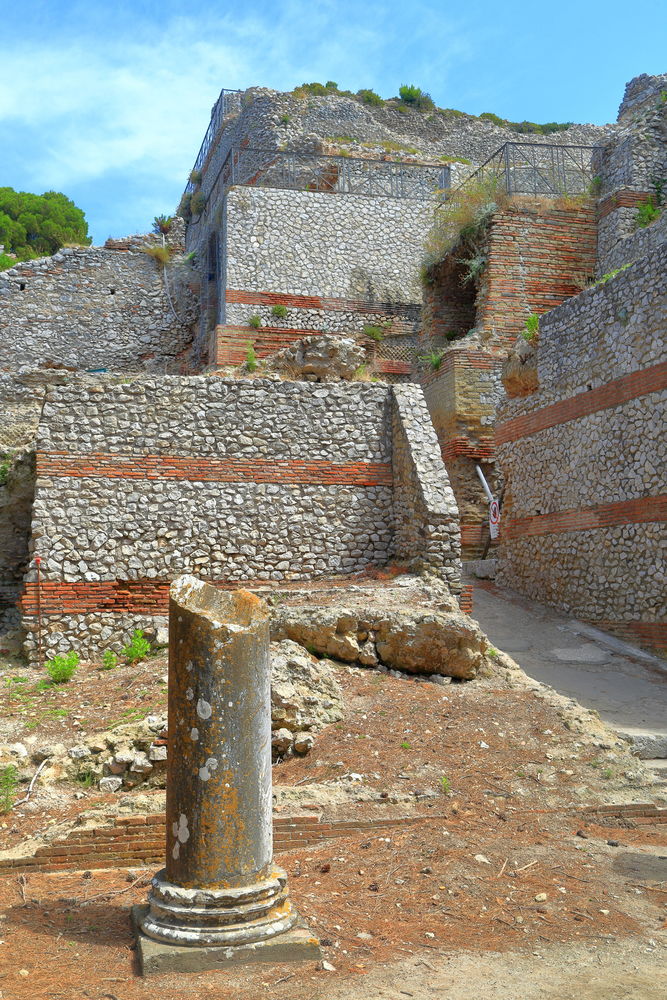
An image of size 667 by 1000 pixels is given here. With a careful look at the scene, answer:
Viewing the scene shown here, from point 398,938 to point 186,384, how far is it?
872 cm

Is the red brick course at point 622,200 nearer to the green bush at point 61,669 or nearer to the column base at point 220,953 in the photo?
the green bush at point 61,669

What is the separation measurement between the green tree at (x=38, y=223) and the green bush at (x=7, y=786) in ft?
101

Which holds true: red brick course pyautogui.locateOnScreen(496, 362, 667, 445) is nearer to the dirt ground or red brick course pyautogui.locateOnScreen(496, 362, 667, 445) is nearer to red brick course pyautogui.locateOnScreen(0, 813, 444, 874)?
the dirt ground

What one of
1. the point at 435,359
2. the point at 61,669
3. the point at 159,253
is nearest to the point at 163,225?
the point at 159,253

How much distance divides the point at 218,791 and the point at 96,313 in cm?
2187

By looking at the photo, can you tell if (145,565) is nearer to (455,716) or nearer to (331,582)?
(331,582)

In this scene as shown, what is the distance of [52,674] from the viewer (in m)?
10.1

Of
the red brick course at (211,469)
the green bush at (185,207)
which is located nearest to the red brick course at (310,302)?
the green bush at (185,207)

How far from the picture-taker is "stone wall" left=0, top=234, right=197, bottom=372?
23828 millimetres

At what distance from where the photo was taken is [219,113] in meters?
33.2

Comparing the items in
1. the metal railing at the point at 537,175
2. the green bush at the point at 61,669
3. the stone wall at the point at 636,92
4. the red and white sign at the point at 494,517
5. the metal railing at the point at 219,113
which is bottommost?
the green bush at the point at 61,669

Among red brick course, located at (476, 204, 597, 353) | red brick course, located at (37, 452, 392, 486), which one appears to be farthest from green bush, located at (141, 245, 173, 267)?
red brick course, located at (37, 452, 392, 486)

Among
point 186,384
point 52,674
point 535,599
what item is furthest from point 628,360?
point 52,674

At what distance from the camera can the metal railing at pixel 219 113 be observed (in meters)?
33.1
